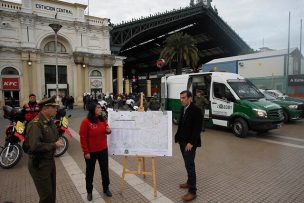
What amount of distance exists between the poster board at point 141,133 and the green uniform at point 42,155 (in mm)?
1383

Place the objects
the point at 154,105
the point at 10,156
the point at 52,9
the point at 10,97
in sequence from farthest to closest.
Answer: the point at 52,9
the point at 10,97
the point at 154,105
the point at 10,156

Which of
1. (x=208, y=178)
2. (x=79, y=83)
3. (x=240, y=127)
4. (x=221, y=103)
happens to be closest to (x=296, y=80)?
(x=221, y=103)

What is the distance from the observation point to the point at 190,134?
4207 mm

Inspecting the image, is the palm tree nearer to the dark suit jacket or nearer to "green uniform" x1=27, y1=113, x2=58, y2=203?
the dark suit jacket

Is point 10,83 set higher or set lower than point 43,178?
higher

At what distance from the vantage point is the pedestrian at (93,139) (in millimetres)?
3997

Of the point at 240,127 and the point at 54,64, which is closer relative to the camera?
the point at 240,127

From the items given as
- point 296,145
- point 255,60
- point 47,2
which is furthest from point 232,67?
point 47,2

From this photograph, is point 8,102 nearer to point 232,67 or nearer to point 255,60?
point 232,67

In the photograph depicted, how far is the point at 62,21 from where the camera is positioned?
27.8 meters

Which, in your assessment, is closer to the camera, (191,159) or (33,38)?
(191,159)

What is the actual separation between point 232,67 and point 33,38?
23173 mm

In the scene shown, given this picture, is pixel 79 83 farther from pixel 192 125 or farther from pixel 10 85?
pixel 192 125

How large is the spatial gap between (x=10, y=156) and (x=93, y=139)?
3.52 metres
